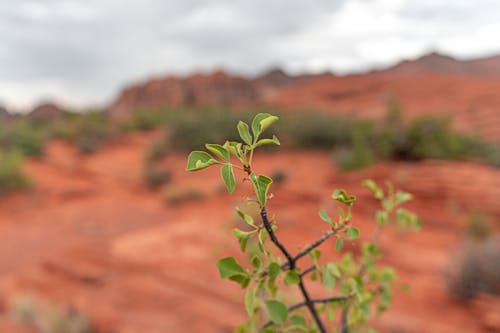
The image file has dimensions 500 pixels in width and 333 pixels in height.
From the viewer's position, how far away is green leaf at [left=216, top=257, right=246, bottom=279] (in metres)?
1.01

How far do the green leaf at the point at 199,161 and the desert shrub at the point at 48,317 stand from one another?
3755 mm

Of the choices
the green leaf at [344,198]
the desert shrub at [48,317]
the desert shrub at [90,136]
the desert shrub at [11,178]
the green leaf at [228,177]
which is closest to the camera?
the green leaf at [228,177]

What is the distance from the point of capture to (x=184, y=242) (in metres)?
7.00

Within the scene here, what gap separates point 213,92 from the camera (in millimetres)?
60594

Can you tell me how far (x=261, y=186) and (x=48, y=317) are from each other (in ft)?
13.3

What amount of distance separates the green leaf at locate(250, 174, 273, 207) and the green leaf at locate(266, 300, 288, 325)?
34cm

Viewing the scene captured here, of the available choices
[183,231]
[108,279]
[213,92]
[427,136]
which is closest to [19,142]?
[183,231]

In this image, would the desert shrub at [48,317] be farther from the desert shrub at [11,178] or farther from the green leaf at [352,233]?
the desert shrub at [11,178]

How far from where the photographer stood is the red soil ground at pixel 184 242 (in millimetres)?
4477

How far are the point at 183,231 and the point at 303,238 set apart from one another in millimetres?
2239

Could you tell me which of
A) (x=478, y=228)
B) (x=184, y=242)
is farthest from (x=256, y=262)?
(x=478, y=228)

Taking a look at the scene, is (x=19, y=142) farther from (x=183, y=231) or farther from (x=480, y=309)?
(x=480, y=309)

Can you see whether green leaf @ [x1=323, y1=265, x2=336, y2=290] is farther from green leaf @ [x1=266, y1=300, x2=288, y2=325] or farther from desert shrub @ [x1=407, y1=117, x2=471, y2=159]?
desert shrub @ [x1=407, y1=117, x2=471, y2=159]

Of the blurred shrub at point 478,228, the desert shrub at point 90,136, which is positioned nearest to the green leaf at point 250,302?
the blurred shrub at point 478,228
